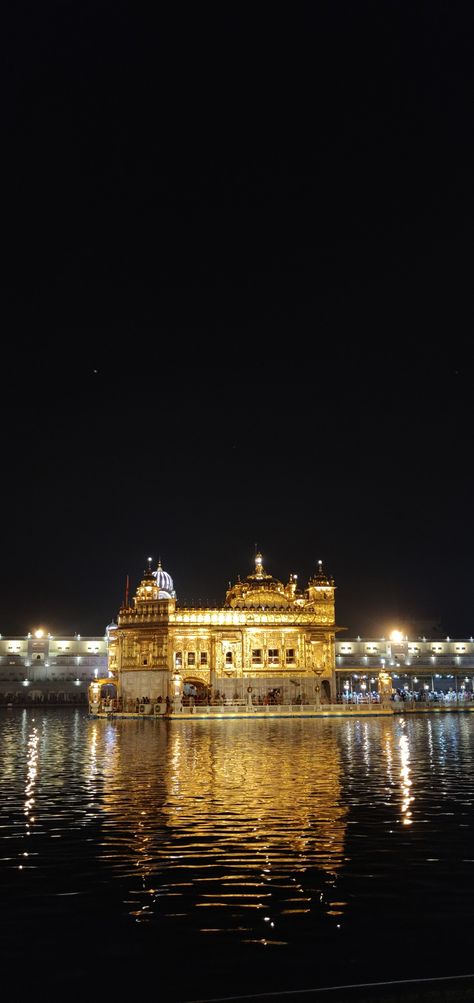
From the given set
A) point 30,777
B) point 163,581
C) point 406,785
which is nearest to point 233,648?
point 163,581

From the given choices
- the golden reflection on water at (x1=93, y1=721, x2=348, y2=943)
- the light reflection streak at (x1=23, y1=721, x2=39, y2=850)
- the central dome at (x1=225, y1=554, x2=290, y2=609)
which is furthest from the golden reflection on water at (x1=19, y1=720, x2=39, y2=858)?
the central dome at (x1=225, y1=554, x2=290, y2=609)

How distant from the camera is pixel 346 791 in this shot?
2472 centimetres

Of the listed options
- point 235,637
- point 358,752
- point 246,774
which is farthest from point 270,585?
point 246,774

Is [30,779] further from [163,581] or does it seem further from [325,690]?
[163,581]

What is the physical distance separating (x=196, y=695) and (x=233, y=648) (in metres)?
5.74

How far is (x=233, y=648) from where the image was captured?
86.6 meters

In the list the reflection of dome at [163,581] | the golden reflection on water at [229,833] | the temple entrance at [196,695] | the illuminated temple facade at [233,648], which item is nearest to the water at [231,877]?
the golden reflection on water at [229,833]

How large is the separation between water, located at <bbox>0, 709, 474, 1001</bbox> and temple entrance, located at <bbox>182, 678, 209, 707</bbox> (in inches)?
1975

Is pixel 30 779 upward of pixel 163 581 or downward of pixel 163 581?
downward

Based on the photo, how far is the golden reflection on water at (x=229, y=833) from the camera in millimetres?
13148

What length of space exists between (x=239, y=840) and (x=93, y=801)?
6917mm

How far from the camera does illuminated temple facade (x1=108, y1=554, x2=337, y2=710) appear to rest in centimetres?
8506

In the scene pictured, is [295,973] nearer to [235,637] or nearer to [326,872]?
[326,872]

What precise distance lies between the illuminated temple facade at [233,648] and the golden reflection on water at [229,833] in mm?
49412
